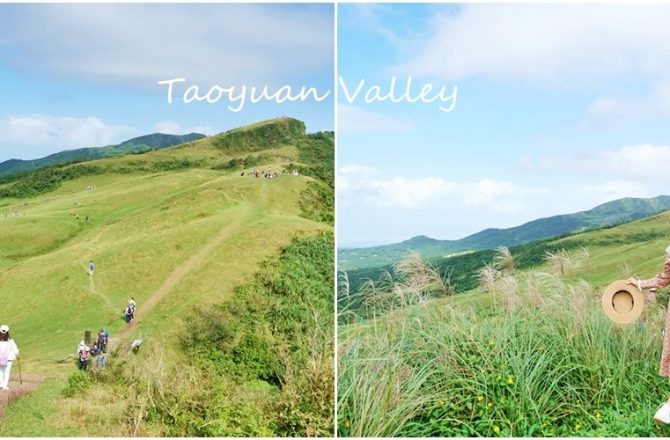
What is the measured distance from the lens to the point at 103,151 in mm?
6941

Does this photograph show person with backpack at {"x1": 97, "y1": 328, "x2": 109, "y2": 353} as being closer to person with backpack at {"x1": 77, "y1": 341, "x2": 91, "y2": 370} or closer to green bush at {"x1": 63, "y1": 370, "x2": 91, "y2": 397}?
person with backpack at {"x1": 77, "y1": 341, "x2": 91, "y2": 370}

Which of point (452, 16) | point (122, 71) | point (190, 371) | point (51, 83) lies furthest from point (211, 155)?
point (452, 16)

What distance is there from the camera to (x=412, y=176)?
699 cm

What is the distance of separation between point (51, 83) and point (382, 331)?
3.72 metres

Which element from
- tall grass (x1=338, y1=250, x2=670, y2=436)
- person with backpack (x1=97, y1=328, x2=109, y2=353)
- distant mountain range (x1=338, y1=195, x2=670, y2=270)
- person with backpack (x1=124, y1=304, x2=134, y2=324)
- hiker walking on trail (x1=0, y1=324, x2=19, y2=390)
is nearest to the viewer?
tall grass (x1=338, y1=250, x2=670, y2=436)

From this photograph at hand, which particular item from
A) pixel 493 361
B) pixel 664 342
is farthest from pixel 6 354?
pixel 664 342

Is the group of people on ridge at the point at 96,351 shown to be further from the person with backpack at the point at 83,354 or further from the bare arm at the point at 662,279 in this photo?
the bare arm at the point at 662,279

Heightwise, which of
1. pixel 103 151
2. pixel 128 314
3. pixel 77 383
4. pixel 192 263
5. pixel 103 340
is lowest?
pixel 77 383

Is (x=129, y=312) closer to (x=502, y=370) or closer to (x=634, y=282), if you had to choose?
(x=502, y=370)

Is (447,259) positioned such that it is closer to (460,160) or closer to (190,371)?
(460,160)

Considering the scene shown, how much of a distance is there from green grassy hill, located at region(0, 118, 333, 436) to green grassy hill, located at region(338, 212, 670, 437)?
802mm

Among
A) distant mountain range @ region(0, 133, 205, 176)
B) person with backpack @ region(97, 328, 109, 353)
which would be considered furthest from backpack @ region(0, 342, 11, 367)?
distant mountain range @ region(0, 133, 205, 176)

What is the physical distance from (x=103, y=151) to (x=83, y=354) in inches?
74.9

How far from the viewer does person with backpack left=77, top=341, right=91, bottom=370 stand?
6.07 m
